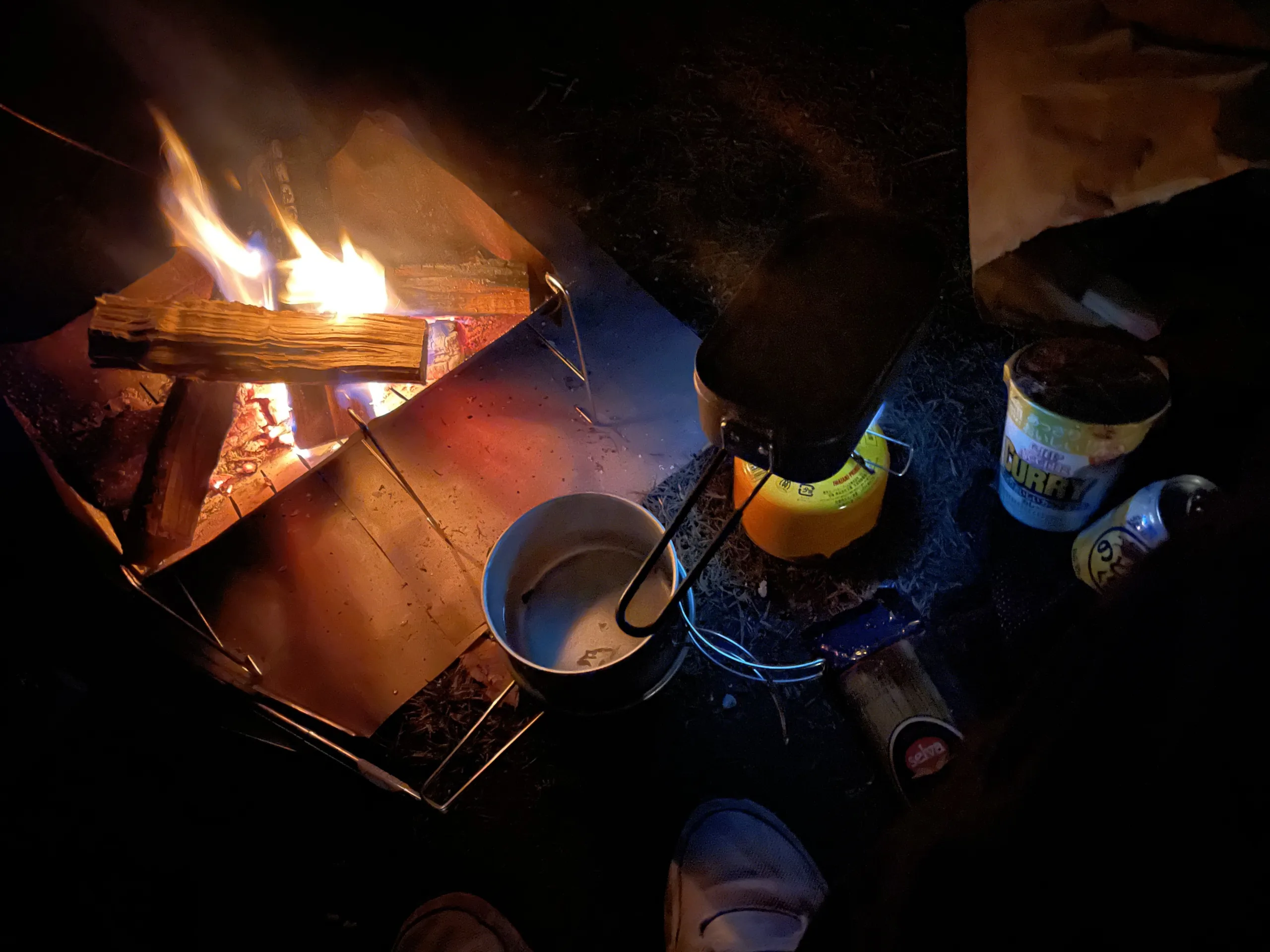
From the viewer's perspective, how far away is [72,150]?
6.60ft

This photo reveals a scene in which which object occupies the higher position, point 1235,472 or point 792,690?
point 792,690

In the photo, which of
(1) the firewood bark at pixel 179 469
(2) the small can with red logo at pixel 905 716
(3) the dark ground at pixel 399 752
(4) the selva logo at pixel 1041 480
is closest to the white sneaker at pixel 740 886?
(3) the dark ground at pixel 399 752

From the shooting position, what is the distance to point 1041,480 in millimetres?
1573

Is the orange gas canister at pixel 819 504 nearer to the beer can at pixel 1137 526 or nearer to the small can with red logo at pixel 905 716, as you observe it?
the small can with red logo at pixel 905 716

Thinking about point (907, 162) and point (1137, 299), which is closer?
point (1137, 299)

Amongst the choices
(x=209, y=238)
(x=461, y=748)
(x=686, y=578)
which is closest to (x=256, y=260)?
(x=209, y=238)

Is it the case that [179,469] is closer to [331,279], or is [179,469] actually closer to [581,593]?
[331,279]

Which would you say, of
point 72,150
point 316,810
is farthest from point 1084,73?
point 72,150

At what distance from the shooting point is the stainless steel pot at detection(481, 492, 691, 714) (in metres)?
1.47

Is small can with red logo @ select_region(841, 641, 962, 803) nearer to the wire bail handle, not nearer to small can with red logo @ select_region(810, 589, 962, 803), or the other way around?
small can with red logo @ select_region(810, 589, 962, 803)

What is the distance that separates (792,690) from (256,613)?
1285 millimetres

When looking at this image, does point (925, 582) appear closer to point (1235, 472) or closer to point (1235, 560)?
point (1235, 472)

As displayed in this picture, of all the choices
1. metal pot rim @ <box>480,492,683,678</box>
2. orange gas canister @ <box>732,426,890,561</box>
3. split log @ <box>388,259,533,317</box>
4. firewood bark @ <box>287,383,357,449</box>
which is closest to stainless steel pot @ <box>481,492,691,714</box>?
metal pot rim @ <box>480,492,683,678</box>

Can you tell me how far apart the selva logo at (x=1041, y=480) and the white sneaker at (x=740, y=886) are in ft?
3.06
